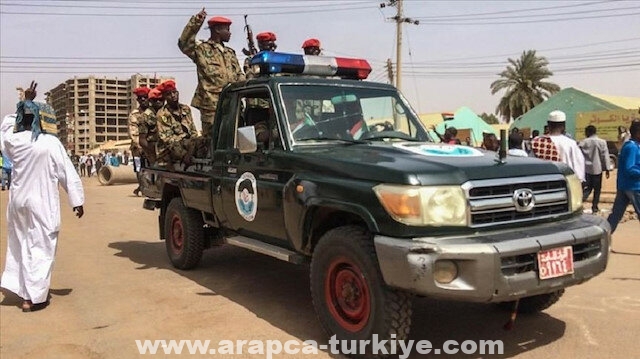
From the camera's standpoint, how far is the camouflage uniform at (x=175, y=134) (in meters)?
6.14

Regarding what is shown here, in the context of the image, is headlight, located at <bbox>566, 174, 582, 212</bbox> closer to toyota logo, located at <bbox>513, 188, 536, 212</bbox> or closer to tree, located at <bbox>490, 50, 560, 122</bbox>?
toyota logo, located at <bbox>513, 188, 536, 212</bbox>

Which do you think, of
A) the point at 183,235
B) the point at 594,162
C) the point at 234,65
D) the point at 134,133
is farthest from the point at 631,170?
the point at 134,133

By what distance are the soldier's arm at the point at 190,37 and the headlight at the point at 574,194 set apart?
4132 millimetres

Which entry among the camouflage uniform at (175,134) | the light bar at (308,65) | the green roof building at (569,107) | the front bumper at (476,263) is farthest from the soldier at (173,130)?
the green roof building at (569,107)

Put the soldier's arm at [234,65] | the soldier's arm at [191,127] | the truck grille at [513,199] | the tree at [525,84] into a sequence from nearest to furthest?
the truck grille at [513,199] → the soldier's arm at [234,65] → the soldier's arm at [191,127] → the tree at [525,84]

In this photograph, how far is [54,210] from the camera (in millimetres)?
5148

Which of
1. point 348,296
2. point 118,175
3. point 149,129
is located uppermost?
point 149,129

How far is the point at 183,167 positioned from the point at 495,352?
3.81 metres

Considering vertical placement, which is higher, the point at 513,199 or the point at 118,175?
the point at 513,199

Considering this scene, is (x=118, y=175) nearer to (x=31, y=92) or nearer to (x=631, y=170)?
(x=31, y=92)

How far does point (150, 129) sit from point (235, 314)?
13.1 ft

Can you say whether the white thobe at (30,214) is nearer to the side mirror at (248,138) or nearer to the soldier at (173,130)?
the soldier at (173,130)

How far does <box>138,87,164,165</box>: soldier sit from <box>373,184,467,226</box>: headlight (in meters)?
4.62

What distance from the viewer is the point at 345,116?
4.79 metres
